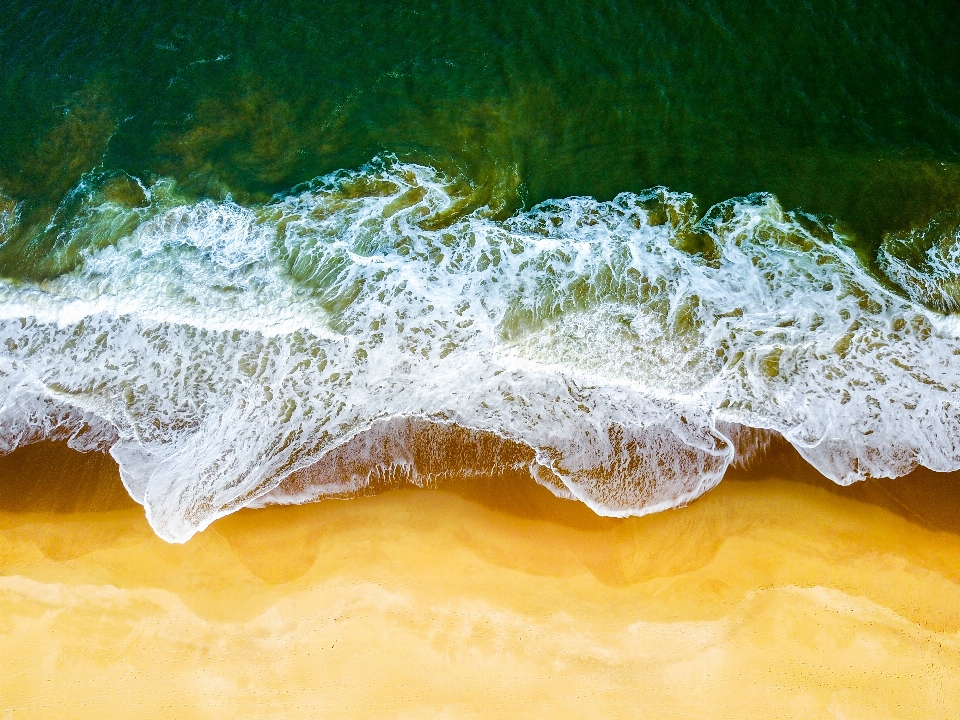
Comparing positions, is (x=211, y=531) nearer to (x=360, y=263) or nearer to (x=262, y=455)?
(x=262, y=455)

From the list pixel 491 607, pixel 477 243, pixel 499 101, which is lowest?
pixel 491 607

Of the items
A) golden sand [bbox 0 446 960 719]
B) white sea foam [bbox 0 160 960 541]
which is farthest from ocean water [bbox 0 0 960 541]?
golden sand [bbox 0 446 960 719]

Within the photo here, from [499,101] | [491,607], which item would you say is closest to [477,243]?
[499,101]

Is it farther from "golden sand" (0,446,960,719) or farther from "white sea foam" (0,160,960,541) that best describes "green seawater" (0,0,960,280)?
"golden sand" (0,446,960,719)

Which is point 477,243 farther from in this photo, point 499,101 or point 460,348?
point 499,101

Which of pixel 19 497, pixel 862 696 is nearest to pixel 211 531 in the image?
pixel 19 497

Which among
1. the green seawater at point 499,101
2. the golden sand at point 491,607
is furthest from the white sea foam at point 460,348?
the green seawater at point 499,101
